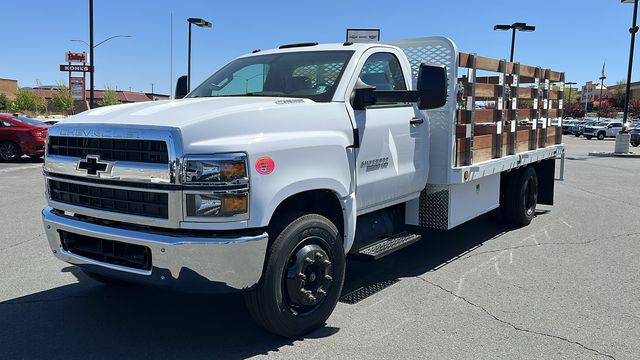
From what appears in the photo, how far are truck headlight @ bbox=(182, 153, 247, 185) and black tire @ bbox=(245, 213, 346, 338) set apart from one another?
0.57 metres

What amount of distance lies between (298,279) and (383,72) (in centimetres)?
216

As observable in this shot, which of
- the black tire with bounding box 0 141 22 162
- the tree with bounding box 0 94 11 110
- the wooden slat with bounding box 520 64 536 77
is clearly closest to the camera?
the wooden slat with bounding box 520 64 536 77

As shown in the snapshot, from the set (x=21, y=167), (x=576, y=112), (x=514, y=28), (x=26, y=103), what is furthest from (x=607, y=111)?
(x=21, y=167)

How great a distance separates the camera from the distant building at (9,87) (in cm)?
9435

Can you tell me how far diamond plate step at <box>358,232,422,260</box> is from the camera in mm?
4621

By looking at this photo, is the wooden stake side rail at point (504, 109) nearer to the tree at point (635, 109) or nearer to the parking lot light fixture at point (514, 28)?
the parking lot light fixture at point (514, 28)

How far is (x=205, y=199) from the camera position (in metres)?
3.33

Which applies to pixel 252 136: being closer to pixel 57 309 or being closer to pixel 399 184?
pixel 399 184

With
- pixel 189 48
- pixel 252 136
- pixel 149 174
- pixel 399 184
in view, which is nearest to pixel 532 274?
pixel 399 184

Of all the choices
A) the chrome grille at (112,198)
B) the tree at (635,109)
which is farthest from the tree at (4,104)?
the tree at (635,109)

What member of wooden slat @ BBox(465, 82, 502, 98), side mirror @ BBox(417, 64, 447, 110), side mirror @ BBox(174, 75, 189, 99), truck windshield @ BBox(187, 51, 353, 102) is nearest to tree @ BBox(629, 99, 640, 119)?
wooden slat @ BBox(465, 82, 502, 98)

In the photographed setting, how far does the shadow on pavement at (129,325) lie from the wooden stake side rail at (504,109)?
5.95 feet

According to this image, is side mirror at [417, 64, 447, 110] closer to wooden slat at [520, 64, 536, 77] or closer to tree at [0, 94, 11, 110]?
wooden slat at [520, 64, 536, 77]

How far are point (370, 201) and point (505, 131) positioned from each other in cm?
315
